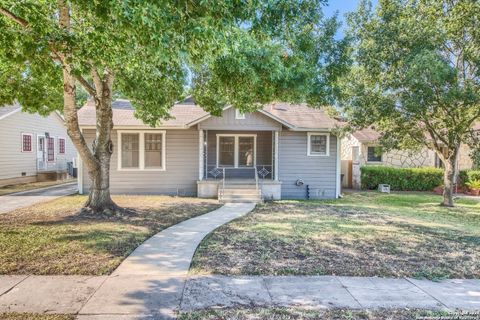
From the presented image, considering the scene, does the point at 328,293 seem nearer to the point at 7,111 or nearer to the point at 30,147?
the point at 7,111

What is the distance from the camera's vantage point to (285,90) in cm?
776

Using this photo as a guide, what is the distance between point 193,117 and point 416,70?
915 centimetres

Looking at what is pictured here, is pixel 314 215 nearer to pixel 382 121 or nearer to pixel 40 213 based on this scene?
pixel 382 121

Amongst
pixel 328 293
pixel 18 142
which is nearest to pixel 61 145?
pixel 18 142

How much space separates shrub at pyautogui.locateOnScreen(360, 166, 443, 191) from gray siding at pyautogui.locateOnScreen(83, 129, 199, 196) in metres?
9.84

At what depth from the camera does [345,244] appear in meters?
6.63

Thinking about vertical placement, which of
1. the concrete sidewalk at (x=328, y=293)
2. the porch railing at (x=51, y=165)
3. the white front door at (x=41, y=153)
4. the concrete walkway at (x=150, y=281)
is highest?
the white front door at (x=41, y=153)

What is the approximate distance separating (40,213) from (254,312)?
8194mm

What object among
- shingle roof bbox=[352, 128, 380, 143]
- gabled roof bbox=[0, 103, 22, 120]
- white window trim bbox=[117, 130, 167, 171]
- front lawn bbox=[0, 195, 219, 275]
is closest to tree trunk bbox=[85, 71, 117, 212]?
front lawn bbox=[0, 195, 219, 275]

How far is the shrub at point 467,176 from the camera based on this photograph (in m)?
17.8

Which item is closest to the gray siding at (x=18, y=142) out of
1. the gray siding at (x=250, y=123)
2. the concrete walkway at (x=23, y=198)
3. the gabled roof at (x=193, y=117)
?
the concrete walkway at (x=23, y=198)

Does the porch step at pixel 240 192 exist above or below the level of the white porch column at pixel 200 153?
below

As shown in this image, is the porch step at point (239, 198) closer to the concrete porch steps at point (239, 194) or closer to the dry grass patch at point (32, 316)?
the concrete porch steps at point (239, 194)

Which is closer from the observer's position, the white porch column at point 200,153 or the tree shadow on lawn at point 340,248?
the tree shadow on lawn at point 340,248
